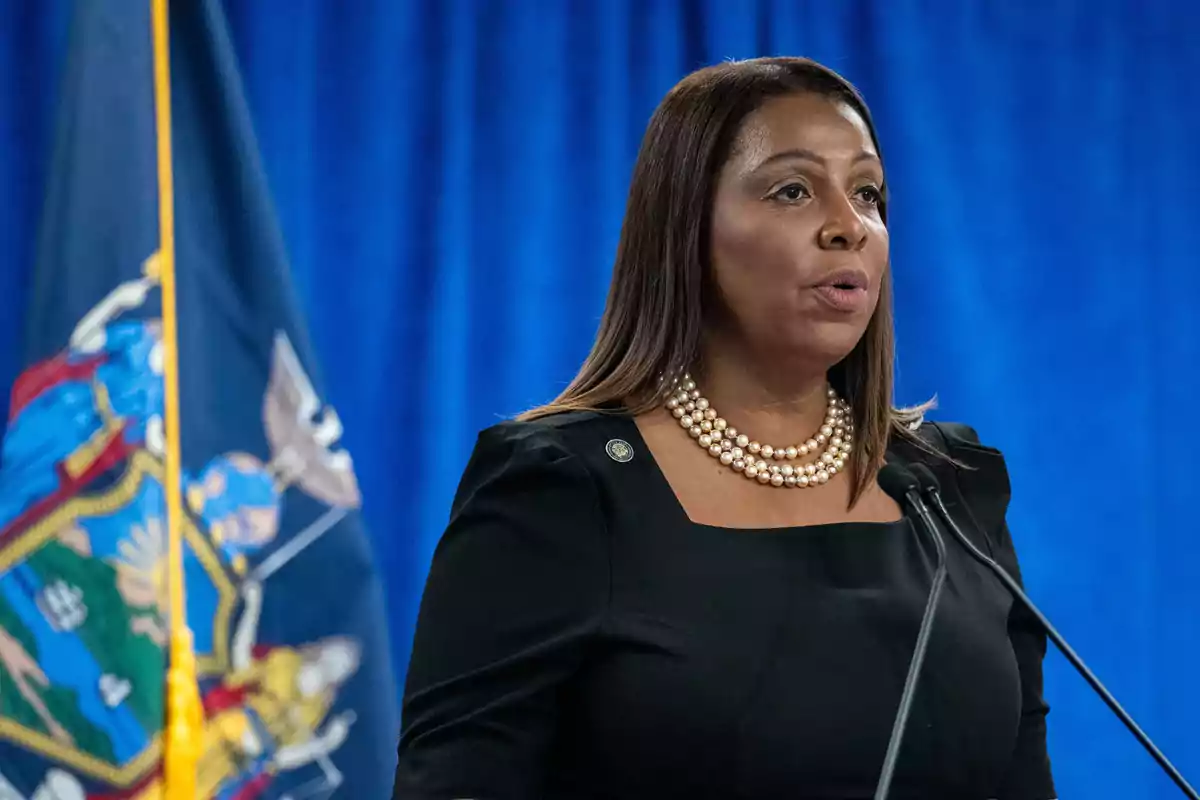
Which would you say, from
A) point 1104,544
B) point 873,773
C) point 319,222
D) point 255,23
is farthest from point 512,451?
point 1104,544

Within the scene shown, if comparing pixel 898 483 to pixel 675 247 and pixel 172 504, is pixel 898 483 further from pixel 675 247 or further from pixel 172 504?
pixel 172 504

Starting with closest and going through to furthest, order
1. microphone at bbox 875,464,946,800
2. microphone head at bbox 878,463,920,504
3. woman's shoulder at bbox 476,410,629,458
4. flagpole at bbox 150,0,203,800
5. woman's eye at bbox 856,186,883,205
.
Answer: microphone at bbox 875,464,946,800
microphone head at bbox 878,463,920,504
woman's shoulder at bbox 476,410,629,458
woman's eye at bbox 856,186,883,205
flagpole at bbox 150,0,203,800

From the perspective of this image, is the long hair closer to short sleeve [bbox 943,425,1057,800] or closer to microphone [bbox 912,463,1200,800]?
short sleeve [bbox 943,425,1057,800]

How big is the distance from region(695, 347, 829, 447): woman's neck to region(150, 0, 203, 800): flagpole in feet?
2.27

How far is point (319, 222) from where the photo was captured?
6.35 ft

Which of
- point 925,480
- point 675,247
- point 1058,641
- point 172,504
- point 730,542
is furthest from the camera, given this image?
point 172,504

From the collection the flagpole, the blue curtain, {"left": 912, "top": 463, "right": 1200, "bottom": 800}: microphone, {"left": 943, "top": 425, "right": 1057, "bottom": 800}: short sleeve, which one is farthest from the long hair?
the blue curtain

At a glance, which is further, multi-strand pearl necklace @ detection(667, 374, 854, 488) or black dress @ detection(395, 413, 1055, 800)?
multi-strand pearl necklace @ detection(667, 374, 854, 488)

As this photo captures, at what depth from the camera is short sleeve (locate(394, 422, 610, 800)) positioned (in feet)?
3.41

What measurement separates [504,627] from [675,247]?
40 centimetres

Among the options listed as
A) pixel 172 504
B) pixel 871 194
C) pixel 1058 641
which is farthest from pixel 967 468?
pixel 172 504

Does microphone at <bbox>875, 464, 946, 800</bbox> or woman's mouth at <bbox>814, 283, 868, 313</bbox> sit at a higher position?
woman's mouth at <bbox>814, 283, 868, 313</bbox>

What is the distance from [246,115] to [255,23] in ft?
0.92

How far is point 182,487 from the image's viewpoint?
5.28 feet
